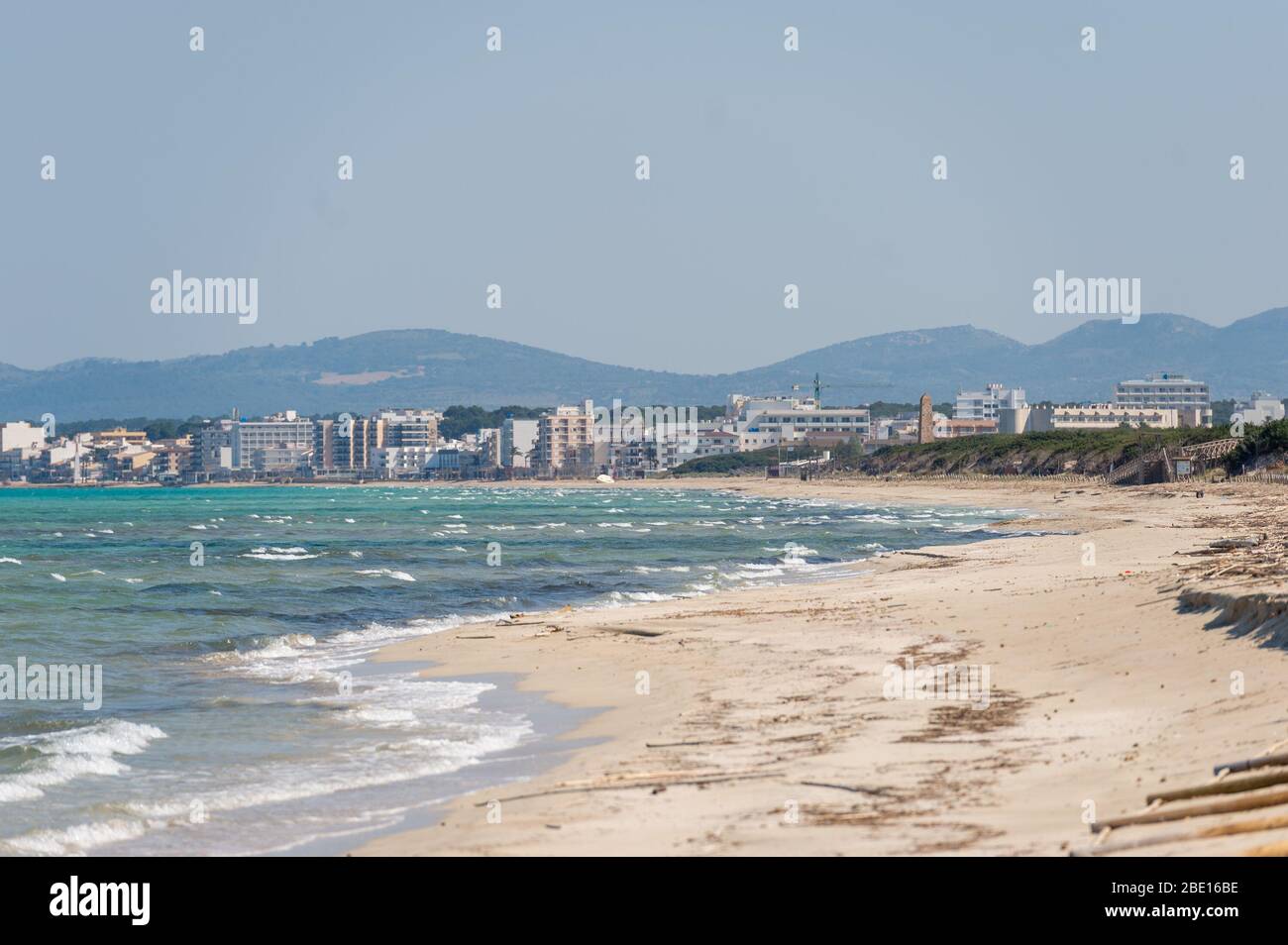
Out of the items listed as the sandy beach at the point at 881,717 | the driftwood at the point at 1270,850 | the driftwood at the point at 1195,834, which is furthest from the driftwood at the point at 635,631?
the driftwood at the point at 1270,850

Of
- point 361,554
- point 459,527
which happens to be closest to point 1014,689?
point 361,554

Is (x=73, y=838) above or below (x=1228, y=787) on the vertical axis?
below

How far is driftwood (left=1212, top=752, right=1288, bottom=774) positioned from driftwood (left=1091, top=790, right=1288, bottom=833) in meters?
0.64

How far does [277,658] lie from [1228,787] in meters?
17.7

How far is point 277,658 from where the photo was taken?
23.4 metres

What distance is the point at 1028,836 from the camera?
27.7ft

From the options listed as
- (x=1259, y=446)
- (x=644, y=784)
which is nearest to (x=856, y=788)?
(x=644, y=784)

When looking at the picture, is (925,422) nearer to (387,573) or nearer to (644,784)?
(387,573)

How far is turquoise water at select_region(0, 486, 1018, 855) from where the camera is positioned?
12.1 m

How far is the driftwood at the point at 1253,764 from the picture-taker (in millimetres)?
8494

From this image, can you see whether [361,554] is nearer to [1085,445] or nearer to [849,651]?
[849,651]

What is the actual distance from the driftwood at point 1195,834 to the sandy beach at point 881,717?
0.32 feet
